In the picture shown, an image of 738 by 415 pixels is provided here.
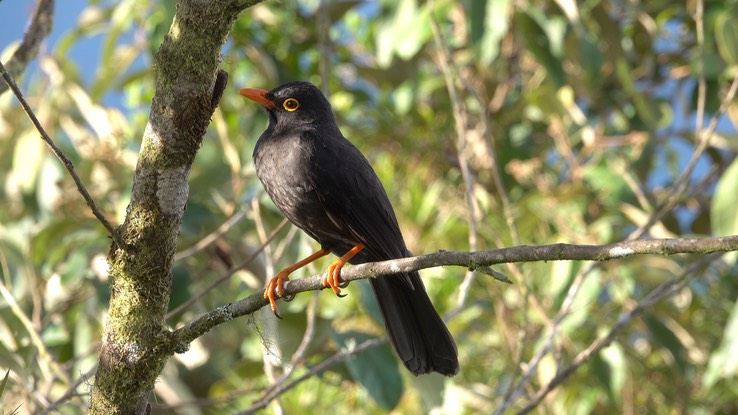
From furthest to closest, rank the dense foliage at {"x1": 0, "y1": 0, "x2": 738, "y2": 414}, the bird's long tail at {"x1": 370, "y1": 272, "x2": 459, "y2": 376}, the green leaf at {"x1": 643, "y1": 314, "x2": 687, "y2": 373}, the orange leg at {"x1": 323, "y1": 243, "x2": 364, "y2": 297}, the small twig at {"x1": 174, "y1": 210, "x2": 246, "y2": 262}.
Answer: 1. the green leaf at {"x1": 643, "y1": 314, "x2": 687, "y2": 373}
2. the dense foliage at {"x1": 0, "y1": 0, "x2": 738, "y2": 414}
3. the small twig at {"x1": 174, "y1": 210, "x2": 246, "y2": 262}
4. the bird's long tail at {"x1": 370, "y1": 272, "x2": 459, "y2": 376}
5. the orange leg at {"x1": 323, "y1": 243, "x2": 364, "y2": 297}

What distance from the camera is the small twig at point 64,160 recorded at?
2.76 meters

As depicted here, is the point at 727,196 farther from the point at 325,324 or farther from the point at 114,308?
the point at 114,308

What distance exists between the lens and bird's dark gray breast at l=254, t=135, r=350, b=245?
4172 mm

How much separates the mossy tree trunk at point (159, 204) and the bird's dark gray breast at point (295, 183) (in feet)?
4.02

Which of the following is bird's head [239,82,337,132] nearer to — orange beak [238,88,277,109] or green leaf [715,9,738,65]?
orange beak [238,88,277,109]

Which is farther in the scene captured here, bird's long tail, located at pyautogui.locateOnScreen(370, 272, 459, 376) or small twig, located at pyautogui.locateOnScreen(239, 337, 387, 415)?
bird's long tail, located at pyautogui.locateOnScreen(370, 272, 459, 376)

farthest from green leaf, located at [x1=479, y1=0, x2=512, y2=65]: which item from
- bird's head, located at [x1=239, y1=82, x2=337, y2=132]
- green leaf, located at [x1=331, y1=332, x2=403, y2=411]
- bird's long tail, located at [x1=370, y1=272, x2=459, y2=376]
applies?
green leaf, located at [x1=331, y1=332, x2=403, y2=411]

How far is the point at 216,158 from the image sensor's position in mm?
5812

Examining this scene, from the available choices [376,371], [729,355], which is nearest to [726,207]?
[729,355]

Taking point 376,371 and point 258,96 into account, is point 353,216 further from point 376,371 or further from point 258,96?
point 258,96

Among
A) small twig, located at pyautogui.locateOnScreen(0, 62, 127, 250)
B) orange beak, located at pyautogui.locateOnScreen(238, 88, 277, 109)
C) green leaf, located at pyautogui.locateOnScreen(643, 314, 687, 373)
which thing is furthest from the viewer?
green leaf, located at pyautogui.locateOnScreen(643, 314, 687, 373)

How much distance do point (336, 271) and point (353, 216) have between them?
1.20 feet

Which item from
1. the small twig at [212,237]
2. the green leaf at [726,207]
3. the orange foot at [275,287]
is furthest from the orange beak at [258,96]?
the green leaf at [726,207]

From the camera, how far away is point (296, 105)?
4.93 m
